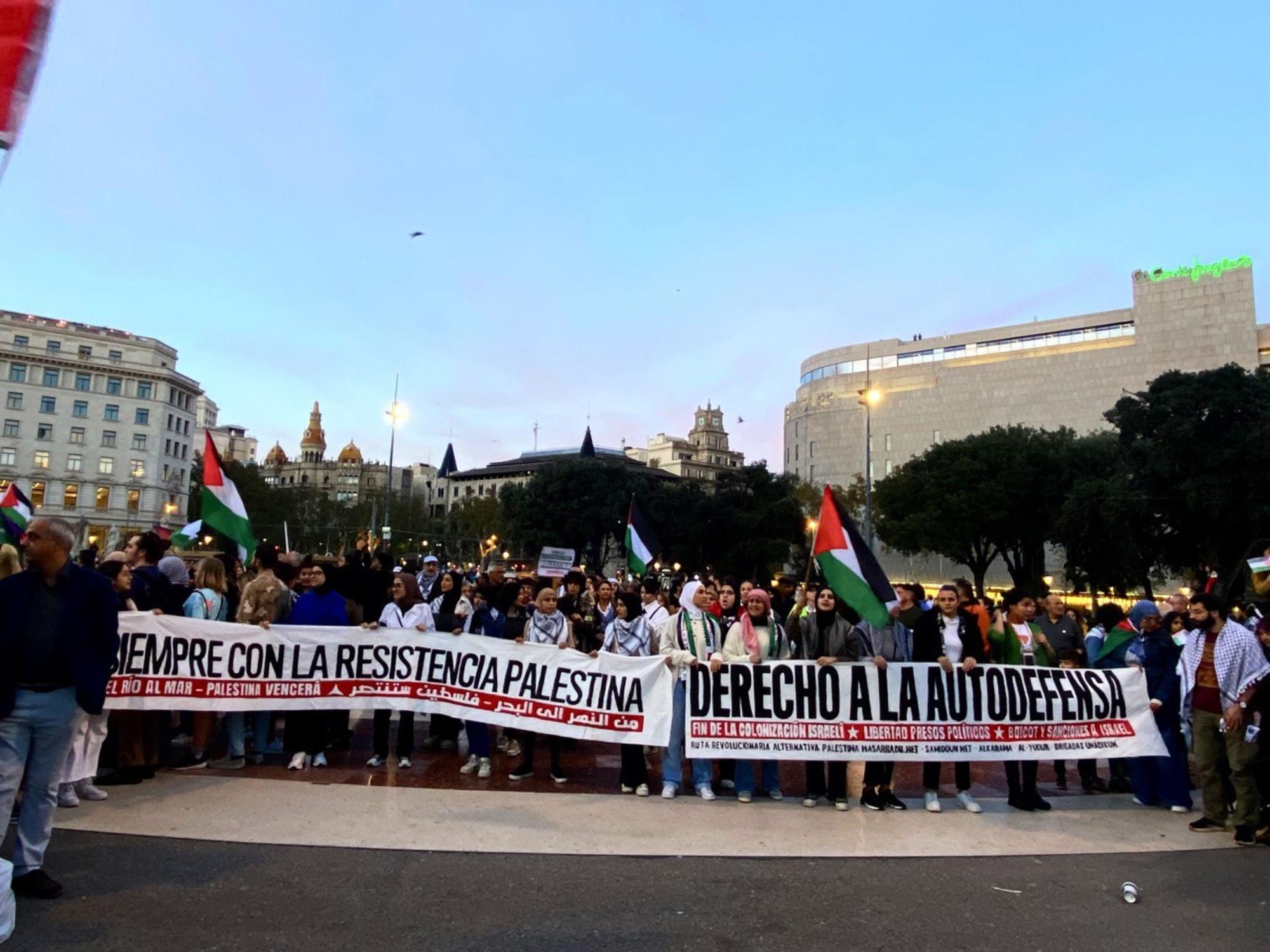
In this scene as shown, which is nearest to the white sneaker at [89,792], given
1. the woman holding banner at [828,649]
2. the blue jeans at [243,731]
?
the blue jeans at [243,731]

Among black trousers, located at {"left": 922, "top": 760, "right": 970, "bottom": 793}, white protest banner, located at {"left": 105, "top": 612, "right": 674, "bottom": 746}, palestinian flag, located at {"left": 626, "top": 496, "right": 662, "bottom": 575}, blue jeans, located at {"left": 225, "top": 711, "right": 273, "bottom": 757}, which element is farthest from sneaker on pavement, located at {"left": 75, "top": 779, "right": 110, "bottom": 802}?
palestinian flag, located at {"left": 626, "top": 496, "right": 662, "bottom": 575}

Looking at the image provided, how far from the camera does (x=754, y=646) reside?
25.3 ft

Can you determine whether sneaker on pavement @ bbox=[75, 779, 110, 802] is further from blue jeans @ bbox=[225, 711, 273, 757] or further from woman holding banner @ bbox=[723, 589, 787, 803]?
woman holding banner @ bbox=[723, 589, 787, 803]

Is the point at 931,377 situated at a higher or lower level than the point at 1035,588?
higher

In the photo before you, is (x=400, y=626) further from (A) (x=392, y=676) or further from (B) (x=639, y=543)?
(B) (x=639, y=543)

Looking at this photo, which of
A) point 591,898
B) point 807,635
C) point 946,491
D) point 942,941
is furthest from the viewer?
point 946,491

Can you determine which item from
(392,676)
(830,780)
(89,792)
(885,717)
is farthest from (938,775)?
(89,792)

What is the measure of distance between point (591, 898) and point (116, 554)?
6.50m

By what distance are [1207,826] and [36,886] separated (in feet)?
27.7

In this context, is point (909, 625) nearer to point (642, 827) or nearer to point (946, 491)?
point (642, 827)

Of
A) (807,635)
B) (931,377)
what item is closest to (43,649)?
(807,635)

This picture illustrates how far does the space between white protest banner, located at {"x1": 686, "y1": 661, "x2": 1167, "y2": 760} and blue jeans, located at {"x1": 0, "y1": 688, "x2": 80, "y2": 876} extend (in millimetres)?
4635

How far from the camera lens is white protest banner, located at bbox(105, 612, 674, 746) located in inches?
301

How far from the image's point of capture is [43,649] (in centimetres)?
479
